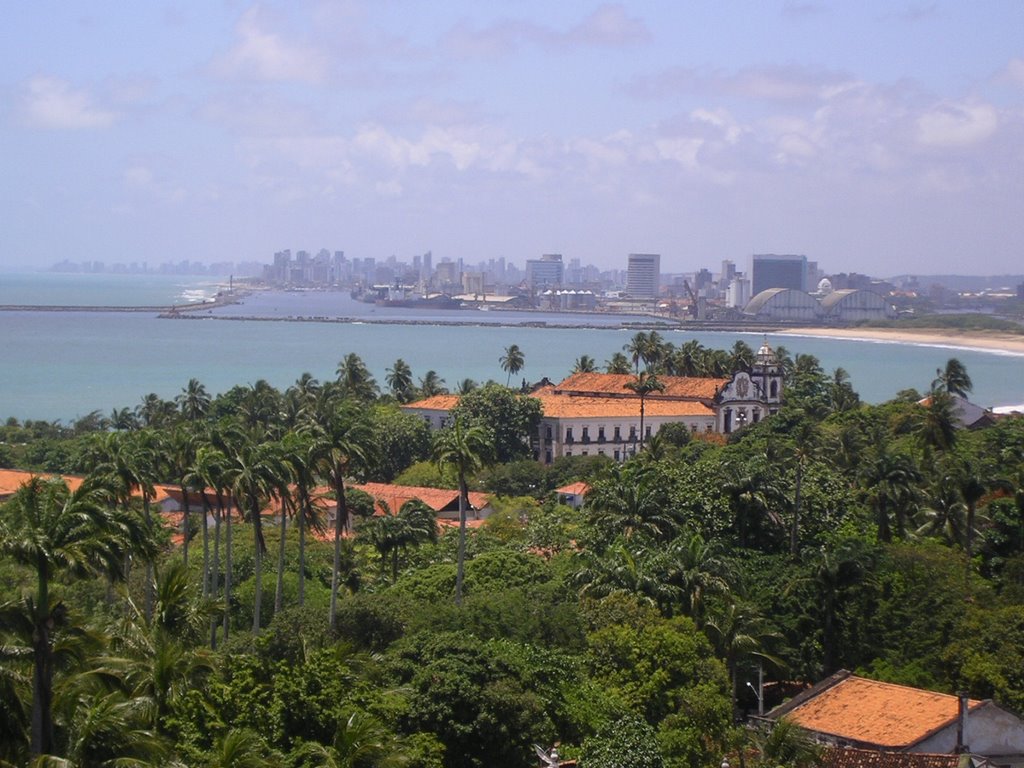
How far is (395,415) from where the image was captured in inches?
2724

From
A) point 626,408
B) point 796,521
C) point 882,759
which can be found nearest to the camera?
point 882,759

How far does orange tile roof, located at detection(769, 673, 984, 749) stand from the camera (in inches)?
923

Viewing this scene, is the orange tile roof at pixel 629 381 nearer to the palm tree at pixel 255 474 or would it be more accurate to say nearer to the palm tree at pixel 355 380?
the palm tree at pixel 355 380

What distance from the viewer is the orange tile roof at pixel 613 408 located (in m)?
72.2

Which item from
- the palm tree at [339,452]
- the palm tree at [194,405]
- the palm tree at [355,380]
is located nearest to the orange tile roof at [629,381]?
the palm tree at [355,380]

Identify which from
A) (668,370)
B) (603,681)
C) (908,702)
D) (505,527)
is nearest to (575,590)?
(603,681)

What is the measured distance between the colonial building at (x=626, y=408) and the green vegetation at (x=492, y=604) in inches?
729

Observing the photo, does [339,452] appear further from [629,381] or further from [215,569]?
[629,381]

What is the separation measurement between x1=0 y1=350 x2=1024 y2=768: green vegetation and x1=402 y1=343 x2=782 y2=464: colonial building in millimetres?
18506

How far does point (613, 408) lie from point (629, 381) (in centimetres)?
831

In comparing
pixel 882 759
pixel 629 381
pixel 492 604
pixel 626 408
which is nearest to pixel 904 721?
pixel 882 759

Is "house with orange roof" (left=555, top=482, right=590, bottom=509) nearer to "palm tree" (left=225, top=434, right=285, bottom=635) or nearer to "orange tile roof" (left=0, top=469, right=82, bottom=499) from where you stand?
"orange tile roof" (left=0, top=469, right=82, bottom=499)

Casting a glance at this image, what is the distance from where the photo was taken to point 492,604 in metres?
28.9

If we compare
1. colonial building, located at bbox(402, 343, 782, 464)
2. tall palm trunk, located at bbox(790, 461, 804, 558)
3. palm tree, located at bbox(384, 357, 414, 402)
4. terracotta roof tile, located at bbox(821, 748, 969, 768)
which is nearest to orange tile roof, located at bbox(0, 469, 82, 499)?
colonial building, located at bbox(402, 343, 782, 464)
